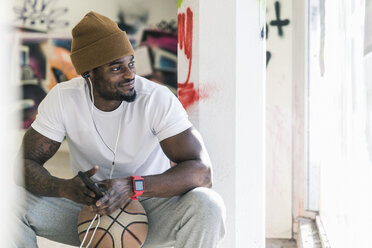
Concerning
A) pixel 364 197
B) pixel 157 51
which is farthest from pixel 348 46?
pixel 157 51

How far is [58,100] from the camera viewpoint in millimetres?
2830

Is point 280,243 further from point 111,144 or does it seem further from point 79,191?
point 79,191

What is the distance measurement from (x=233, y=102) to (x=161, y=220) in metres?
0.91

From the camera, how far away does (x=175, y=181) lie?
252 centimetres

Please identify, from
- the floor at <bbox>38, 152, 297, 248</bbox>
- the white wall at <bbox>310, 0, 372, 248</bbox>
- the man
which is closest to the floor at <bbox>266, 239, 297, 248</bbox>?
the floor at <bbox>38, 152, 297, 248</bbox>

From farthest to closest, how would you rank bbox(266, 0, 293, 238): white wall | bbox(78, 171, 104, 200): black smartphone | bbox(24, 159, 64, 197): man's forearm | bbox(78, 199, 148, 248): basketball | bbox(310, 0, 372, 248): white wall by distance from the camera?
1. bbox(266, 0, 293, 238): white wall
2. bbox(24, 159, 64, 197): man's forearm
3. bbox(78, 199, 148, 248): basketball
4. bbox(78, 171, 104, 200): black smartphone
5. bbox(310, 0, 372, 248): white wall

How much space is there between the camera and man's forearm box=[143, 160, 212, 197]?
2.51 metres

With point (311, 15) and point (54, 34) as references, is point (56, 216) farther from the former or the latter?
point (54, 34)

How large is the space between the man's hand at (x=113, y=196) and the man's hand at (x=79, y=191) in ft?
0.17

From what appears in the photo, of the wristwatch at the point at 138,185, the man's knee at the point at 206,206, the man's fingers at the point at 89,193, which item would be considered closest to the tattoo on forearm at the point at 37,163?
the man's fingers at the point at 89,193

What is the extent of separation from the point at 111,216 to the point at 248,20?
56.1 inches

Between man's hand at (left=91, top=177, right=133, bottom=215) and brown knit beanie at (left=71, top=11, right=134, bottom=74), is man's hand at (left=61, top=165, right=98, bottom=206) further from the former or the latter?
brown knit beanie at (left=71, top=11, right=134, bottom=74)

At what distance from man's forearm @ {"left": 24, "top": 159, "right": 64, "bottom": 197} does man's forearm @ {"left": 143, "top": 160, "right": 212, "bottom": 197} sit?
0.46 m

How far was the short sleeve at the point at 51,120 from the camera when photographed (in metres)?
2.77
